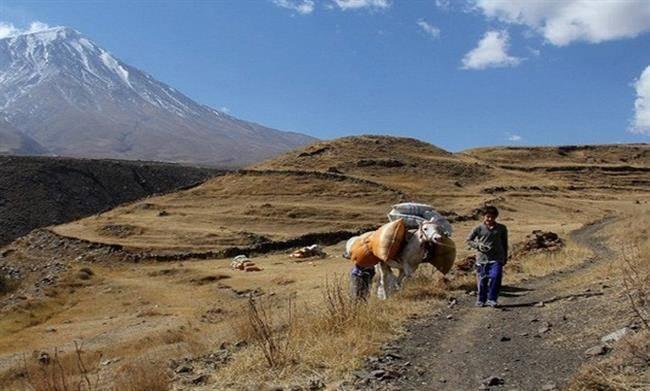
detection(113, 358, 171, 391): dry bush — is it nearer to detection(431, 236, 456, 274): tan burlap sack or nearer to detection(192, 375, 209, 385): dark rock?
detection(192, 375, 209, 385): dark rock

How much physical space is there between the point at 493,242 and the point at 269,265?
18.7m

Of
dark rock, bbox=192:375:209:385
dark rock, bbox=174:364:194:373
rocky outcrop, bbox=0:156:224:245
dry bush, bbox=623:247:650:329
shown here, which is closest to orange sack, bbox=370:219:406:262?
dry bush, bbox=623:247:650:329

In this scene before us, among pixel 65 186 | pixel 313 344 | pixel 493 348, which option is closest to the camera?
pixel 313 344

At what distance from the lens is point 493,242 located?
9836mm

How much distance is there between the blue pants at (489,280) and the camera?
9500mm

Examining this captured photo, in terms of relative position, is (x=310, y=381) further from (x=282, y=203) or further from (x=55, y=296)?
(x=282, y=203)

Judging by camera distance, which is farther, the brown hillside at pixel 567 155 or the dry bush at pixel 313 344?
the brown hillside at pixel 567 155

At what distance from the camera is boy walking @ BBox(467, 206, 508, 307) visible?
31.2ft

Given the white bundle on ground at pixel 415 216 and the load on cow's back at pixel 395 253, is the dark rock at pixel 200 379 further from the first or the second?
the white bundle on ground at pixel 415 216

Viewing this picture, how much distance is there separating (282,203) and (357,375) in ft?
122

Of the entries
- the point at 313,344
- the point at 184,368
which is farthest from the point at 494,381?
the point at 184,368

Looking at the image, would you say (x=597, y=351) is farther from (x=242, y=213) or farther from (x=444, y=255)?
(x=242, y=213)

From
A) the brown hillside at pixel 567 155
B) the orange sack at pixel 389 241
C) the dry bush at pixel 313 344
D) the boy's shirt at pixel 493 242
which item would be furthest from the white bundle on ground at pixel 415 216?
the brown hillside at pixel 567 155

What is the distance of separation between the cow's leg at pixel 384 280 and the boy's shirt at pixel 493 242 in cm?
185
